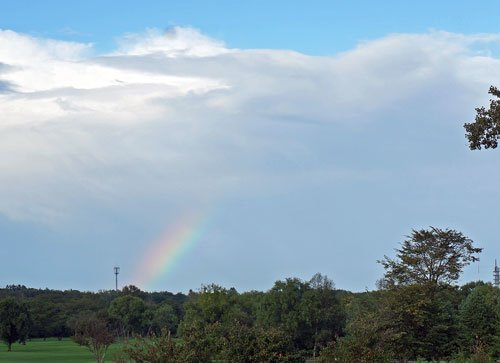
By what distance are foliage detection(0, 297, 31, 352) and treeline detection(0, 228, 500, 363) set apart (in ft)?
0.68

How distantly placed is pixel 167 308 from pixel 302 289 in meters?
56.1

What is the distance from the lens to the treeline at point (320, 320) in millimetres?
25516

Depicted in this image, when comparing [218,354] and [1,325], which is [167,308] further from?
[218,354]

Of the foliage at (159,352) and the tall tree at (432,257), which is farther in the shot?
the tall tree at (432,257)

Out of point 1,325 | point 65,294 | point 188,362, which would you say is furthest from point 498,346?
point 65,294

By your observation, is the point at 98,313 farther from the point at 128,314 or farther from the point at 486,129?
the point at 486,129

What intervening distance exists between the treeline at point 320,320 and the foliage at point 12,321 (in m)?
0.21

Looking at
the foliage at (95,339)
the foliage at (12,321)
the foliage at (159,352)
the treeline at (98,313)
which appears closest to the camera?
the foliage at (159,352)

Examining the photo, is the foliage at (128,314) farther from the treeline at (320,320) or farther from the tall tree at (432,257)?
the tall tree at (432,257)

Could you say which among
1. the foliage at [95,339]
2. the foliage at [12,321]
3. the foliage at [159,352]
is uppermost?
Answer: the foliage at [12,321]

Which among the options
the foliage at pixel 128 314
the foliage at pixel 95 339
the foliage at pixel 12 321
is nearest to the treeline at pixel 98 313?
the foliage at pixel 128 314

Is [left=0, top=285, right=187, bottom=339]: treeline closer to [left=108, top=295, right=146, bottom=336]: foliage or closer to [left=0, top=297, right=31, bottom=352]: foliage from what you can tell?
[left=108, top=295, right=146, bottom=336]: foliage

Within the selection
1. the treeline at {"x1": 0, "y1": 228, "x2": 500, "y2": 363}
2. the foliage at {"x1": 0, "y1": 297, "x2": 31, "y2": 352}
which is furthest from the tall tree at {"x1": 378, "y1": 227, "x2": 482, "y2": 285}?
the foliage at {"x1": 0, "y1": 297, "x2": 31, "y2": 352}

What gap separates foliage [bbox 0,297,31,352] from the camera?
109 m
